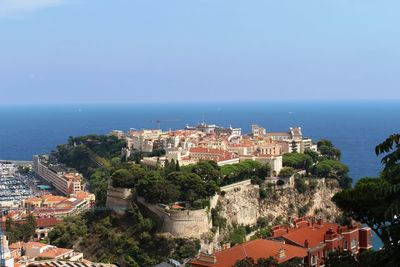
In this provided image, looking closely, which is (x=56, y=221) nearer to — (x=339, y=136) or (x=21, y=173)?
(x=21, y=173)

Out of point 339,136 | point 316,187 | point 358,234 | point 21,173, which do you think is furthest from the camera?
point 339,136

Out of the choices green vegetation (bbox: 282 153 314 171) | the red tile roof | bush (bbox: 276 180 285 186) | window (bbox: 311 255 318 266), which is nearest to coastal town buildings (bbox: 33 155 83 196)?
green vegetation (bbox: 282 153 314 171)

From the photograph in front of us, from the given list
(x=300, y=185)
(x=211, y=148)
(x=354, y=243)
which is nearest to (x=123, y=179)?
(x=211, y=148)

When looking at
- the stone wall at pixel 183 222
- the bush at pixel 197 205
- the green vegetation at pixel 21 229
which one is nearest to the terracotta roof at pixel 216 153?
the bush at pixel 197 205

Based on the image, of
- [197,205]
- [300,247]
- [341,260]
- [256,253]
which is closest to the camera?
[341,260]

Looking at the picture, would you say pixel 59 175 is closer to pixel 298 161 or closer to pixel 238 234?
pixel 298 161

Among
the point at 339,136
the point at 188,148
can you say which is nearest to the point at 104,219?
the point at 188,148

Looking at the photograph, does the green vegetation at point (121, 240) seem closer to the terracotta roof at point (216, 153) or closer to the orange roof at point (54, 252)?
the orange roof at point (54, 252)
